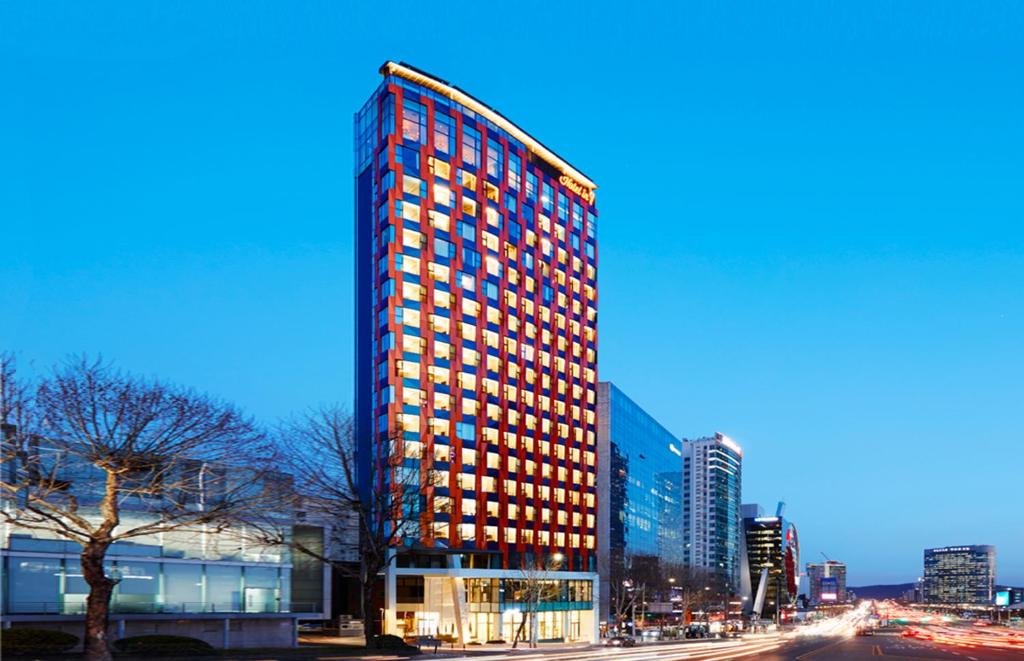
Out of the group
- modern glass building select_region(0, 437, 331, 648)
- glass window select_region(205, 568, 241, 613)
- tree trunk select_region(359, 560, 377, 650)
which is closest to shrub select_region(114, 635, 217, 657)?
modern glass building select_region(0, 437, 331, 648)

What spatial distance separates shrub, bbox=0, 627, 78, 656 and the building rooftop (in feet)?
299

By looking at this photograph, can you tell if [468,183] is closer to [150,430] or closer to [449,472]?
[449,472]

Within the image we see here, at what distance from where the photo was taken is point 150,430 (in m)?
45.6

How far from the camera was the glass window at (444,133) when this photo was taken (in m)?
127

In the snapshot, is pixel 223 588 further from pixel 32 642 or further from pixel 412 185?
pixel 412 185

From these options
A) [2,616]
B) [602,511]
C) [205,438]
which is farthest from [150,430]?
[602,511]

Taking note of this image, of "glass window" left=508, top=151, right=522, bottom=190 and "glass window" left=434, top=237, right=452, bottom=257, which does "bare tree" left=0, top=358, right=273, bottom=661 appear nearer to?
"glass window" left=434, top=237, right=452, bottom=257

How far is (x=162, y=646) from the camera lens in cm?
4612

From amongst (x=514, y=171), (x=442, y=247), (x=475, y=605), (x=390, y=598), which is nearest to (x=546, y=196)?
(x=514, y=171)

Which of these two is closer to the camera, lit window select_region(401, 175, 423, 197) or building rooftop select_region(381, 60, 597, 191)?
lit window select_region(401, 175, 423, 197)

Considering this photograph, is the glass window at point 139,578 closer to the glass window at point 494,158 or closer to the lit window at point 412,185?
the lit window at point 412,185

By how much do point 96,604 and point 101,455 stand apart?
251 inches

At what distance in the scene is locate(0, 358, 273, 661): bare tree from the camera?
39.2 meters

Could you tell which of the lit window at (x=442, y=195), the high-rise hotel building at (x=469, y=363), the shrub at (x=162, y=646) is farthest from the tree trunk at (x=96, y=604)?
the lit window at (x=442, y=195)
